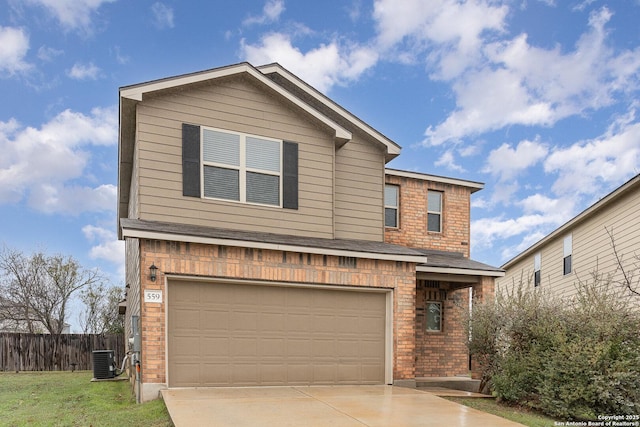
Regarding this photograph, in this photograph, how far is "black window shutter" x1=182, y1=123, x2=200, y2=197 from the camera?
381 inches

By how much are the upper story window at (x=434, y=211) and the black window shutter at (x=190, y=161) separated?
23.6ft

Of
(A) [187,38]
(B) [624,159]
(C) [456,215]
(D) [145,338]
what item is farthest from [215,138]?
(B) [624,159]

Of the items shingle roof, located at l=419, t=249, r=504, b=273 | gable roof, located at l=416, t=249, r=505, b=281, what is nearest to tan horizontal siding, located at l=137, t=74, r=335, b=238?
gable roof, located at l=416, t=249, r=505, b=281

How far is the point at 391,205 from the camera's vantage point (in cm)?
1373

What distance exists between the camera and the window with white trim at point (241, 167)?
32.7 feet

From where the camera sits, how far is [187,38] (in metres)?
13.8

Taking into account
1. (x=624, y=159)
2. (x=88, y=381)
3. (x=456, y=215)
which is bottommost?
(x=88, y=381)

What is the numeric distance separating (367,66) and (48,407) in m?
13.5

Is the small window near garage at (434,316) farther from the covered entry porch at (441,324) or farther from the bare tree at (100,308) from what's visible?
the bare tree at (100,308)

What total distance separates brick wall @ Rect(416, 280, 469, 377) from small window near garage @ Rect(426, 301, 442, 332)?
0.33 ft

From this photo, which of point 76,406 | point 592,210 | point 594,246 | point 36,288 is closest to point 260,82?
point 76,406

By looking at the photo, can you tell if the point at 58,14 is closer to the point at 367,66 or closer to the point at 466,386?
the point at 367,66

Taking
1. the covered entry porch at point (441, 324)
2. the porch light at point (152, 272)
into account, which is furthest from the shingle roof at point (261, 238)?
the covered entry porch at point (441, 324)

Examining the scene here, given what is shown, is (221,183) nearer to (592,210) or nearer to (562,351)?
(562,351)
